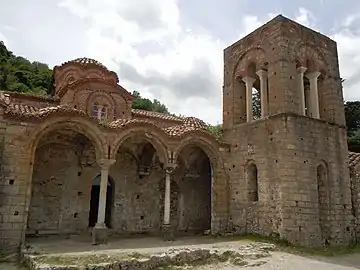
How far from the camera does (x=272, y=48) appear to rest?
11773mm

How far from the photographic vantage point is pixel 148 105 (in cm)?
3747

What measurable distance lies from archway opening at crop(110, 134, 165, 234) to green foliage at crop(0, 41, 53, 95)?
800 inches

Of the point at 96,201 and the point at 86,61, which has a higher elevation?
the point at 86,61

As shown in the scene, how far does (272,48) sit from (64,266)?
9552mm

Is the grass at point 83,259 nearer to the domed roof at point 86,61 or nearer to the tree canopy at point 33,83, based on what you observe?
the domed roof at point 86,61

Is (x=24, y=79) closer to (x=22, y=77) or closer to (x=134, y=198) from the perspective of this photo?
(x=22, y=77)

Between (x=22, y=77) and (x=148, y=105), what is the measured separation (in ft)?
43.9

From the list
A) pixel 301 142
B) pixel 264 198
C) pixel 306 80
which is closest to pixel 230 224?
pixel 264 198

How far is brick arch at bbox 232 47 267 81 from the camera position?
12.3 metres

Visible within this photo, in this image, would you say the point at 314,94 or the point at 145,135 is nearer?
the point at 145,135

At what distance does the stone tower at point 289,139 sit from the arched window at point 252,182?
0.11ft

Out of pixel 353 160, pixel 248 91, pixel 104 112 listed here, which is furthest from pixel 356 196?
pixel 104 112

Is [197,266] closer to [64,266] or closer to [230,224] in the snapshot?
[64,266]

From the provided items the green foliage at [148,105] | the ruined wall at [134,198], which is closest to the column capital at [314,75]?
the ruined wall at [134,198]
